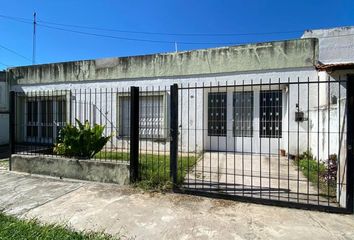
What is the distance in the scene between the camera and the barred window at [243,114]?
9008 mm

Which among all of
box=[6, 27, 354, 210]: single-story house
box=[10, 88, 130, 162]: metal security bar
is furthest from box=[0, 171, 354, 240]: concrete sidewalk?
box=[10, 88, 130, 162]: metal security bar

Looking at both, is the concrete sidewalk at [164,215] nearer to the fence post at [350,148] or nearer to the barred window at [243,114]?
the fence post at [350,148]

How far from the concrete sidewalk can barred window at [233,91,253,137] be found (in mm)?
4963

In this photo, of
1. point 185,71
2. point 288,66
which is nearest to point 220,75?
point 185,71

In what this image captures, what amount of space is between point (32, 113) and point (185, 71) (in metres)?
8.02

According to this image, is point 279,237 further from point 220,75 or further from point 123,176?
point 220,75

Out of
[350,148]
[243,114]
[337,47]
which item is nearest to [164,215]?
[350,148]

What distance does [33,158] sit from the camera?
20.6ft

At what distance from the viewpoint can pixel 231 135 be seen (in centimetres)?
932

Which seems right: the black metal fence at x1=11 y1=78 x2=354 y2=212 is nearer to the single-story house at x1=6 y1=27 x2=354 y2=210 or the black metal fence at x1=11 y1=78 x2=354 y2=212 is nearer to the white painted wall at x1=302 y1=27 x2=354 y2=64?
the single-story house at x1=6 y1=27 x2=354 y2=210

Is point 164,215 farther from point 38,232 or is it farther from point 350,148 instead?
point 350,148

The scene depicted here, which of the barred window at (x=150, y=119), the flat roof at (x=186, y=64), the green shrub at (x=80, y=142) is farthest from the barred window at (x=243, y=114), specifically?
the green shrub at (x=80, y=142)

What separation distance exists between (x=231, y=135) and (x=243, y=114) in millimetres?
881

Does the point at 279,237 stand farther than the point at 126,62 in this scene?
No
